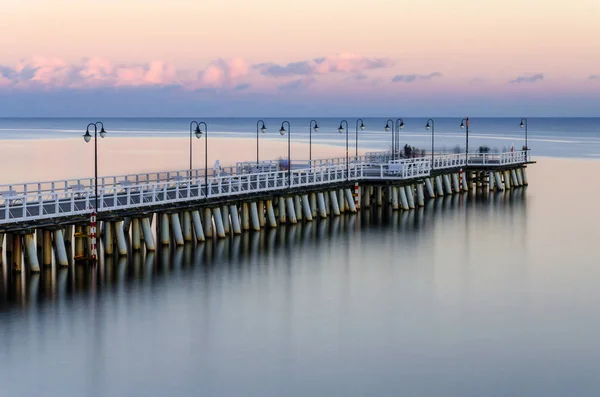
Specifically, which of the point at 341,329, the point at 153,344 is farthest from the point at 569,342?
the point at 153,344

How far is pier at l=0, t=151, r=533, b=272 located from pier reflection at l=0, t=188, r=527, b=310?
24.0 inches

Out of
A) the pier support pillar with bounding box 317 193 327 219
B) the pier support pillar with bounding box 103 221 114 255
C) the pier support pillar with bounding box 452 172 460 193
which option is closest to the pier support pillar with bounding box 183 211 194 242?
the pier support pillar with bounding box 103 221 114 255

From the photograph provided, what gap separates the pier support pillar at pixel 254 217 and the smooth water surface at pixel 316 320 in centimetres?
75

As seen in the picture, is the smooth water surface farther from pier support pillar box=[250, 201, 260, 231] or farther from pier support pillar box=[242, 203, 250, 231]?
pier support pillar box=[242, 203, 250, 231]

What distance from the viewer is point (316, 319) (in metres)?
28.7

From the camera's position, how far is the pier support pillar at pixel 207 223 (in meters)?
40.4

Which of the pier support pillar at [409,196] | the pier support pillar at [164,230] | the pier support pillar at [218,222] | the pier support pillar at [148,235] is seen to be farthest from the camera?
the pier support pillar at [409,196]

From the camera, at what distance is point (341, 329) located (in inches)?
1080

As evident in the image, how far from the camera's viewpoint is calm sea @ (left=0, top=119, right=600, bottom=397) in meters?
22.8

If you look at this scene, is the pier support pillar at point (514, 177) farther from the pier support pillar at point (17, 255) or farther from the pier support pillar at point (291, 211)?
the pier support pillar at point (17, 255)

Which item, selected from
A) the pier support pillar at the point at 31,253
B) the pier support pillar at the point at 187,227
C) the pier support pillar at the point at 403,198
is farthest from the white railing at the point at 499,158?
the pier support pillar at the point at 31,253

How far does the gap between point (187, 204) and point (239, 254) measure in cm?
277

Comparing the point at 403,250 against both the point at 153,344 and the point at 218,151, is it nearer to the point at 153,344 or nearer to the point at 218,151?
the point at 153,344

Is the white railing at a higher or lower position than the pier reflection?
higher
